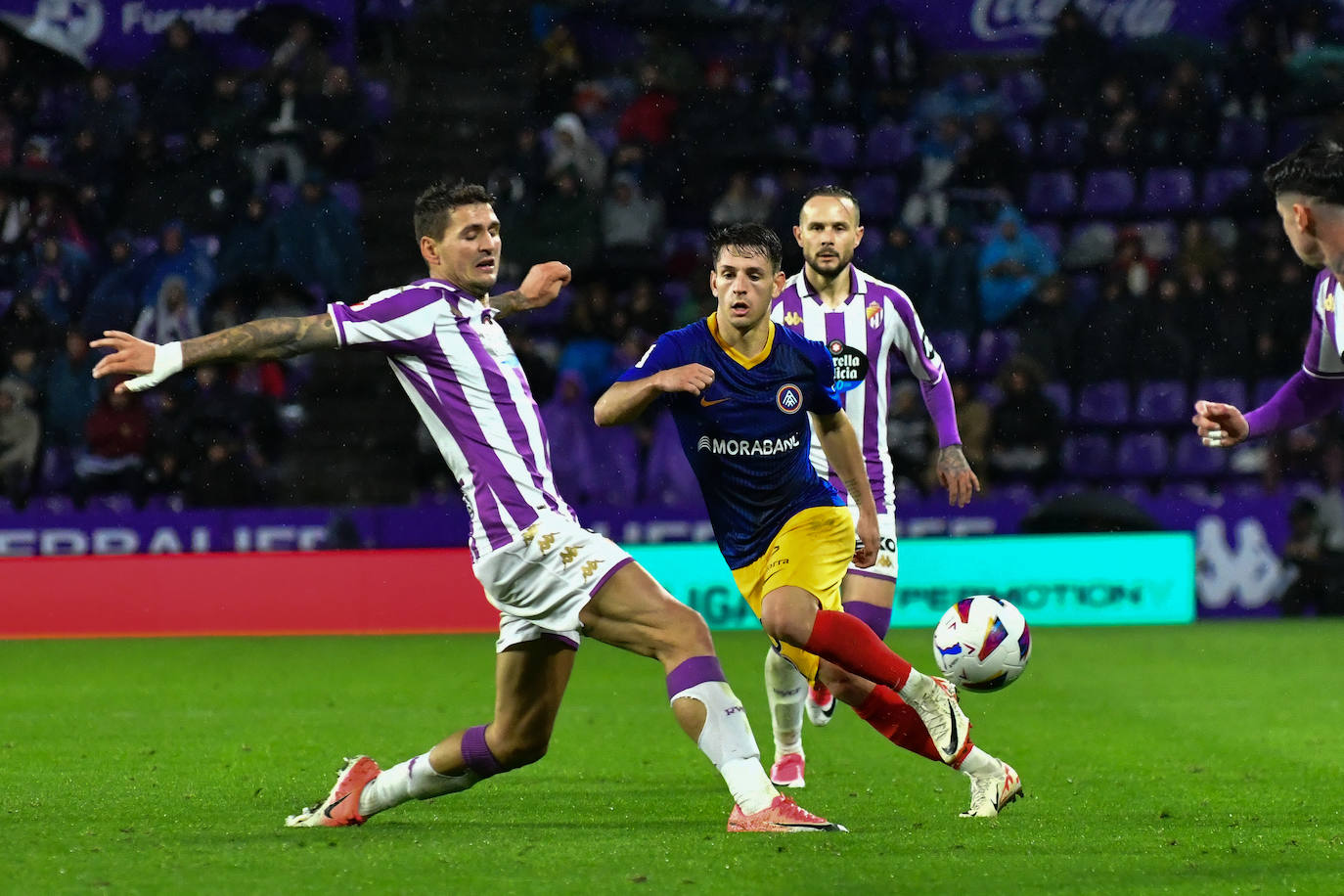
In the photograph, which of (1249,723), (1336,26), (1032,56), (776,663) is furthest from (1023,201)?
(776,663)

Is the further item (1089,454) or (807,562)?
(1089,454)

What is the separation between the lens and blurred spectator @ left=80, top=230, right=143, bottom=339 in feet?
53.5

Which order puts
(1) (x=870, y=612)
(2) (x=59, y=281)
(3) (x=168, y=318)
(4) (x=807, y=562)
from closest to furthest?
(4) (x=807, y=562) → (1) (x=870, y=612) → (3) (x=168, y=318) → (2) (x=59, y=281)

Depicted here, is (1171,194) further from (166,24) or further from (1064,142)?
(166,24)

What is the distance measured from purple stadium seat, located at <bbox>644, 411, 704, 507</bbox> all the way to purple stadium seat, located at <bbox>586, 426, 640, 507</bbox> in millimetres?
199

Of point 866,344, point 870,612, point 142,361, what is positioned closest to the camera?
point 142,361

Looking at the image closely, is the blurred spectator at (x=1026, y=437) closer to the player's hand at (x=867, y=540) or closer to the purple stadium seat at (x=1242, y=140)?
the purple stadium seat at (x=1242, y=140)

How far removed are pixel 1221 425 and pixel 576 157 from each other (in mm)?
12797

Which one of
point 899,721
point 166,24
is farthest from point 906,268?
point 899,721

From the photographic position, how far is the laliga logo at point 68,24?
18.7 meters

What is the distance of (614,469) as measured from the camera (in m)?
15.2

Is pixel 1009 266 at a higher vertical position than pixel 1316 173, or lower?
higher

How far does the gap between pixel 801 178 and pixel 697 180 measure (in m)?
1.06

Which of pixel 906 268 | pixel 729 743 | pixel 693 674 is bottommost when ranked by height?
pixel 729 743
